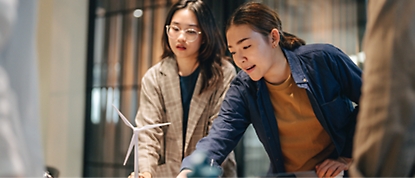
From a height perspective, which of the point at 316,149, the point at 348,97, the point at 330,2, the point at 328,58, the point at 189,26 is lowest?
the point at 316,149

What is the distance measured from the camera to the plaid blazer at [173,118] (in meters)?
1.59

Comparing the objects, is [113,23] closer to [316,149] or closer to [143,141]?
[143,141]

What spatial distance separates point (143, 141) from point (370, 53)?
1089 mm

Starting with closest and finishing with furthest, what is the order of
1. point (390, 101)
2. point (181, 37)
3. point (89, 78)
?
point (390, 101)
point (181, 37)
point (89, 78)

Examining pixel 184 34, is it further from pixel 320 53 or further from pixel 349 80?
pixel 349 80

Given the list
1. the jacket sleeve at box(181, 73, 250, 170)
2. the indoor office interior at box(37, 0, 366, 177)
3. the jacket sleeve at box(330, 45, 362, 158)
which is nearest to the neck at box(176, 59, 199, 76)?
the jacket sleeve at box(181, 73, 250, 170)

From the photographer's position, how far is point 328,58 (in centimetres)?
132

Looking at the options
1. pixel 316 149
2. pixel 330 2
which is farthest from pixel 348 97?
pixel 330 2

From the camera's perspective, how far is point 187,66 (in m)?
1.68

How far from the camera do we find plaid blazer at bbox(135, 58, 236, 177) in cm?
159

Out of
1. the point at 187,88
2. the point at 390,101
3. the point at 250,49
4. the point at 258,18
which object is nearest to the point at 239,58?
the point at 250,49

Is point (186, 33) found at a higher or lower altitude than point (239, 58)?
higher

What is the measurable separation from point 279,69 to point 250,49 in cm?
16

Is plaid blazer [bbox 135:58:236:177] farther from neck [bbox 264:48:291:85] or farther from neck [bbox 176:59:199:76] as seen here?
neck [bbox 264:48:291:85]
